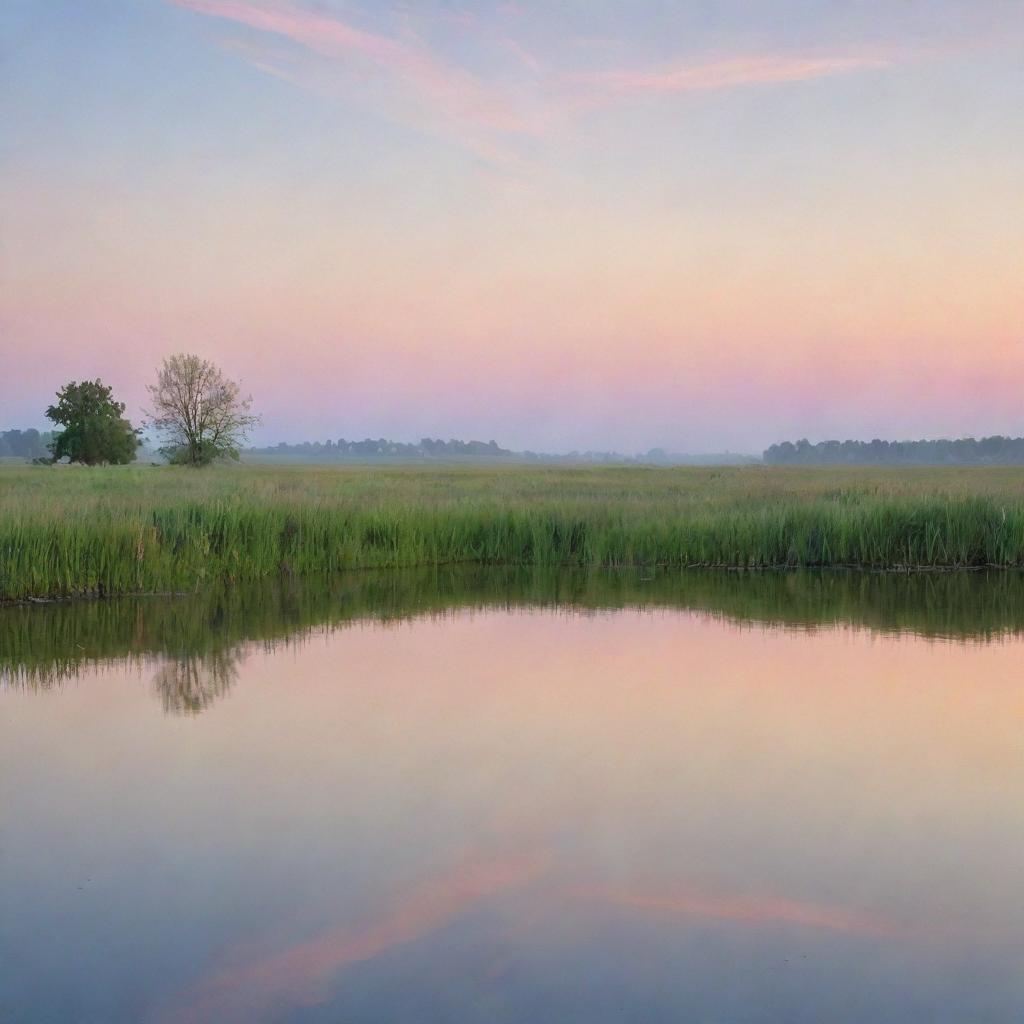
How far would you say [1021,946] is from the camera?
3557 mm

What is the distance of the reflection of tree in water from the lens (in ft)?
22.3

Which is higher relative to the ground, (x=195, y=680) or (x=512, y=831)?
(x=195, y=680)

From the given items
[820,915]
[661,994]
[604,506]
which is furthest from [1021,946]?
[604,506]

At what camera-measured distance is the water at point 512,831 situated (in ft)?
11.0

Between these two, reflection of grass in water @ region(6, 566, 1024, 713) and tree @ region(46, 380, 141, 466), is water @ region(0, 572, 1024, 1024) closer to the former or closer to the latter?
reflection of grass in water @ region(6, 566, 1024, 713)

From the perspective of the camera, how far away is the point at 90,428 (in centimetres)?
4912

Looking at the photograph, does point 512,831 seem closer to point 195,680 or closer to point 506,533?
point 195,680

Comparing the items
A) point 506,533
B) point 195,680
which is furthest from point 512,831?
point 506,533

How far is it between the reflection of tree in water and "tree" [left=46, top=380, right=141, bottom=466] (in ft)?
144

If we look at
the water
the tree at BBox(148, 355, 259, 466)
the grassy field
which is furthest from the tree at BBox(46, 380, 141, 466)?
the water

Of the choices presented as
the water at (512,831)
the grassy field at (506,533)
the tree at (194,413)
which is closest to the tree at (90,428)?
the tree at (194,413)

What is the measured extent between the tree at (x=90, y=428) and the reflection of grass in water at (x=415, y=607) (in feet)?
131

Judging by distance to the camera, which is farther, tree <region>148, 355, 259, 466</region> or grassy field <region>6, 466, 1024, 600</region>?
tree <region>148, 355, 259, 466</region>

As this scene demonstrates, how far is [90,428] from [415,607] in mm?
42886
